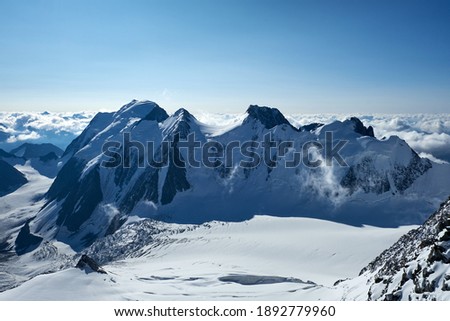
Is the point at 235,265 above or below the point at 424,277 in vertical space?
below

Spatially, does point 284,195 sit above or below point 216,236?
above

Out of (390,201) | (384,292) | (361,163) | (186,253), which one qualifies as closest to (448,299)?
(384,292)

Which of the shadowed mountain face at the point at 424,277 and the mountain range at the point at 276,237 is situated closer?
the shadowed mountain face at the point at 424,277

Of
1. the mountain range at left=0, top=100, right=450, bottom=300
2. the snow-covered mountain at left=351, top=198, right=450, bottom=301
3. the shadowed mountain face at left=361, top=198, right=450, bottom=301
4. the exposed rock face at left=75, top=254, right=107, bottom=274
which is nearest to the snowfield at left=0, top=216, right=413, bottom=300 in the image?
the mountain range at left=0, top=100, right=450, bottom=300

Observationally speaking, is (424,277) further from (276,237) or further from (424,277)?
(276,237)

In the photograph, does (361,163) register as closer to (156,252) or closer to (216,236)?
(216,236)

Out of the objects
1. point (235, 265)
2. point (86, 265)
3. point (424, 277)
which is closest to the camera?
point (424, 277)

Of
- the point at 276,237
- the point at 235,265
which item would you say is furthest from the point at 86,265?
the point at 276,237

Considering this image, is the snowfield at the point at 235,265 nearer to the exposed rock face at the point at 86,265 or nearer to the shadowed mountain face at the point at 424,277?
the exposed rock face at the point at 86,265

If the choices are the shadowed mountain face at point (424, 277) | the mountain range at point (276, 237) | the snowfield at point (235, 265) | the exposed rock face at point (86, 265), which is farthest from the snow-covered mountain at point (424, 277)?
the exposed rock face at point (86, 265)
